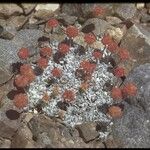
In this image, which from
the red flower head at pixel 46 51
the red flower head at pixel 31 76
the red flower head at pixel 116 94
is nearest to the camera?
the red flower head at pixel 116 94

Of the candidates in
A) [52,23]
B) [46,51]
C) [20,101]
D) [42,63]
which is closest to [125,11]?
[52,23]

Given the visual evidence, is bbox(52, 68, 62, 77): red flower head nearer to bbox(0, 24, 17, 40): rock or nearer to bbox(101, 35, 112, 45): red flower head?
bbox(101, 35, 112, 45): red flower head

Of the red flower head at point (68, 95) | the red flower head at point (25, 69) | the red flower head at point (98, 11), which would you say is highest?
the red flower head at point (98, 11)

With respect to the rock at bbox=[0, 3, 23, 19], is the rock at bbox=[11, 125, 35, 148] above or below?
below

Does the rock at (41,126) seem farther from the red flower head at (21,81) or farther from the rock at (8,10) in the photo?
the rock at (8,10)

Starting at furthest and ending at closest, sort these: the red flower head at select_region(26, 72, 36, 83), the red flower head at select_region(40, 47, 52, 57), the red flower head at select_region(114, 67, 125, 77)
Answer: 1. the red flower head at select_region(40, 47, 52, 57)
2. the red flower head at select_region(114, 67, 125, 77)
3. the red flower head at select_region(26, 72, 36, 83)

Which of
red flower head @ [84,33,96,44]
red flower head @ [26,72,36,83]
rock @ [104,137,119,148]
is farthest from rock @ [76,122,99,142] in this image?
red flower head @ [84,33,96,44]

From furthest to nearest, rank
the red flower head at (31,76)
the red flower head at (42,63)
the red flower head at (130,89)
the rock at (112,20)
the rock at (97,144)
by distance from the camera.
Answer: the rock at (112,20) < the red flower head at (42,63) < the red flower head at (31,76) < the red flower head at (130,89) < the rock at (97,144)

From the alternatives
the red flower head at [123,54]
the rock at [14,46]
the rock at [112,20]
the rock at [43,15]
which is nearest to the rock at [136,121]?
the red flower head at [123,54]

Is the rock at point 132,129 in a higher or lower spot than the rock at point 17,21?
lower
